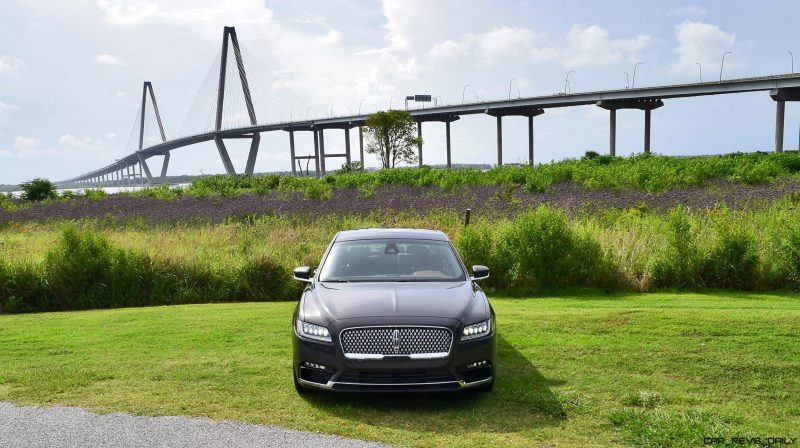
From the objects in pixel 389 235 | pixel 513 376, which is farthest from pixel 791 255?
pixel 389 235

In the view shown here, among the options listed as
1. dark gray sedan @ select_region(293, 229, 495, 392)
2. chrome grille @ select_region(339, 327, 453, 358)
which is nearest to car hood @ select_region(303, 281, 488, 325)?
dark gray sedan @ select_region(293, 229, 495, 392)

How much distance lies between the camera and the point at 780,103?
6056 cm

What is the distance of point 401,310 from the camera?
594cm

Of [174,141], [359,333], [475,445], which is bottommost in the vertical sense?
[475,445]

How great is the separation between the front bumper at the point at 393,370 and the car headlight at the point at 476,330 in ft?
0.16

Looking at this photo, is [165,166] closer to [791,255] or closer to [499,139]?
[499,139]

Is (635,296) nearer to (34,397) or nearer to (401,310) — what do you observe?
(401,310)

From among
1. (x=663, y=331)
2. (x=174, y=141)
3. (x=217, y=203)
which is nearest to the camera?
(x=663, y=331)

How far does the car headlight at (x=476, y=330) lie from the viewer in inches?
230

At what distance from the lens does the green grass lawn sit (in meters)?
5.47

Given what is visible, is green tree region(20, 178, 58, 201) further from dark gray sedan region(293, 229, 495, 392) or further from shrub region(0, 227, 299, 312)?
dark gray sedan region(293, 229, 495, 392)

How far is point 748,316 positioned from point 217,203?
2059 centimetres

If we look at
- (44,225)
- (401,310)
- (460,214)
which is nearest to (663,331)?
(401,310)

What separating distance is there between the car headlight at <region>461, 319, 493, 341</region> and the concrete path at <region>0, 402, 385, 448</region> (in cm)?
128
